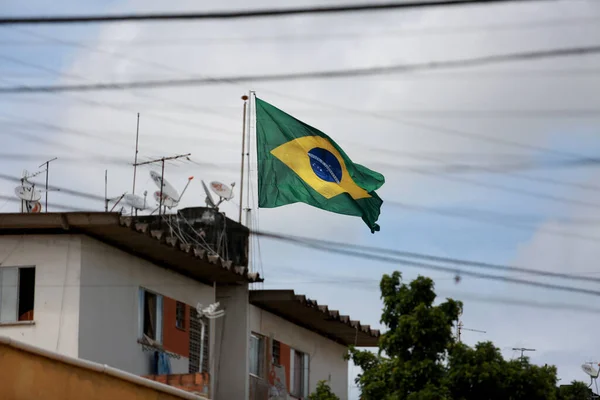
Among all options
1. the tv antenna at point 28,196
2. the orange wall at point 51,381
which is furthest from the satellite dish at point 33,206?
the orange wall at point 51,381

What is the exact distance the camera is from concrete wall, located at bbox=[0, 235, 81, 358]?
1052 inches

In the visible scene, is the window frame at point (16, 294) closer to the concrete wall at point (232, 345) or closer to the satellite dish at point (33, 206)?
the satellite dish at point (33, 206)

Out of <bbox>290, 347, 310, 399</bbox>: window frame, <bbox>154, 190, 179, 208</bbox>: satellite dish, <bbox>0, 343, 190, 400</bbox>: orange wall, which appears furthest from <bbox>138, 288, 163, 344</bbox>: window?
<bbox>0, 343, 190, 400</bbox>: orange wall

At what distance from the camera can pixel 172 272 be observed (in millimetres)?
30984

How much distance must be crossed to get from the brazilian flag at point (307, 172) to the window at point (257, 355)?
814 cm

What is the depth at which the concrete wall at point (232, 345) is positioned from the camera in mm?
33375

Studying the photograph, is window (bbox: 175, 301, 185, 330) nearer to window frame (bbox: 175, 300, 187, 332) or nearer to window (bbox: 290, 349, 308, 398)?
window frame (bbox: 175, 300, 187, 332)

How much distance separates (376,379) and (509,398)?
9.09 feet

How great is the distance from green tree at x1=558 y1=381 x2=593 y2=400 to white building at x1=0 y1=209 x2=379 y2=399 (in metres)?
8.30

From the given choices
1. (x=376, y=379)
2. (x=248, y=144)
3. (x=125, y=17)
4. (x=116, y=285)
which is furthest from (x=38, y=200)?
(x=125, y=17)

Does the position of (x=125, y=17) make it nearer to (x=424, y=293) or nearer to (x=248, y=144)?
(x=424, y=293)

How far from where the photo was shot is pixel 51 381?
1691 centimetres

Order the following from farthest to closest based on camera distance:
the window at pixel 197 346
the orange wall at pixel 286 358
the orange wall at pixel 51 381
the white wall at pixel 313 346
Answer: the orange wall at pixel 286 358 → the white wall at pixel 313 346 → the window at pixel 197 346 → the orange wall at pixel 51 381

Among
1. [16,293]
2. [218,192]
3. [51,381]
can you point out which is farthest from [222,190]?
[51,381]
